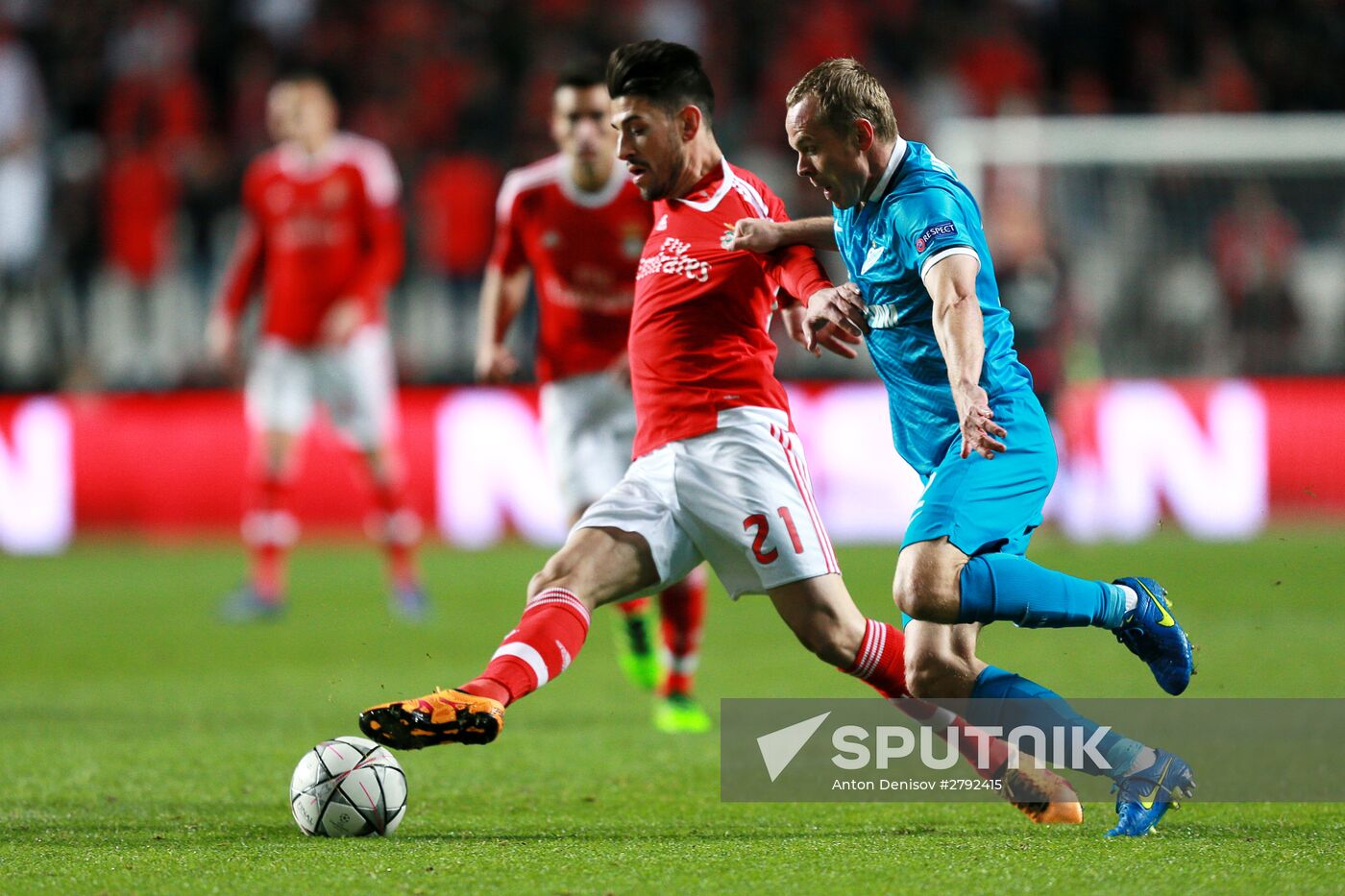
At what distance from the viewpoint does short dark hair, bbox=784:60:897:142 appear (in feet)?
14.5

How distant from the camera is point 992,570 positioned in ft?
14.1

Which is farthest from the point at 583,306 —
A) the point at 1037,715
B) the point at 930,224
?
the point at 1037,715

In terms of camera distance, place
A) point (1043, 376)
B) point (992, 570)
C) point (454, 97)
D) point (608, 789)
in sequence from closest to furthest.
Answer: point (992, 570), point (608, 789), point (1043, 376), point (454, 97)

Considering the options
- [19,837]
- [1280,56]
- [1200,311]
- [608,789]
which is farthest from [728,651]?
[1280,56]

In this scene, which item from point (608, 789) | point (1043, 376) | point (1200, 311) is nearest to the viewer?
point (608, 789)

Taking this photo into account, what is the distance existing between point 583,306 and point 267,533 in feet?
12.5

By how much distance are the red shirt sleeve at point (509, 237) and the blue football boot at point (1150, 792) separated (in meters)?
3.53

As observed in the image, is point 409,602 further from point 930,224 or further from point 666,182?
point 930,224

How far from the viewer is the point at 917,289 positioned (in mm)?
4473

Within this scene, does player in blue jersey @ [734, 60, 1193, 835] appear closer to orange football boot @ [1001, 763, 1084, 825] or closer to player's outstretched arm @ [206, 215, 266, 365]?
orange football boot @ [1001, 763, 1084, 825]

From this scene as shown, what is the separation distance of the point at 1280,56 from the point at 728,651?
11.1 meters

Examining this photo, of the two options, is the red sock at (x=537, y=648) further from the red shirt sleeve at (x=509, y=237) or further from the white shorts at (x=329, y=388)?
the white shorts at (x=329, y=388)

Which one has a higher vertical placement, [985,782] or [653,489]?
[653,489]

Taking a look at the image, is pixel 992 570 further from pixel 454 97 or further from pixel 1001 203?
pixel 454 97
